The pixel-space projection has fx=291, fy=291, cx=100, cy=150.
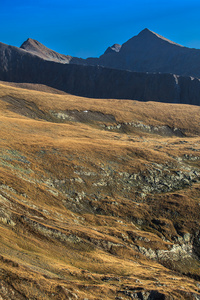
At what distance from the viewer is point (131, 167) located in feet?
213

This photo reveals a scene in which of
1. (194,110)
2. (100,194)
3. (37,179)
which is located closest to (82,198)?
(100,194)

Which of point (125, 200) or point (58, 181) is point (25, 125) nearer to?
point (58, 181)

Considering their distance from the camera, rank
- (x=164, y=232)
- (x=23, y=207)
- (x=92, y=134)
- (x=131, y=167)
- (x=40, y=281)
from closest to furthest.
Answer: (x=40, y=281) < (x=23, y=207) < (x=164, y=232) < (x=131, y=167) < (x=92, y=134)

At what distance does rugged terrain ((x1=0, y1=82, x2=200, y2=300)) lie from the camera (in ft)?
89.5

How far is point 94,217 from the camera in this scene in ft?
152

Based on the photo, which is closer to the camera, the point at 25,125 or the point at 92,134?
the point at 25,125

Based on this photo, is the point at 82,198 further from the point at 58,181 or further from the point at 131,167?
the point at 131,167

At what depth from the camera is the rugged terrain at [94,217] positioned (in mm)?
27281

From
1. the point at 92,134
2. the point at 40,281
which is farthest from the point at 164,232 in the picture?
the point at 92,134

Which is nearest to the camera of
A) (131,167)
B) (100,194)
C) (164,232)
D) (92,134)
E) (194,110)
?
(164,232)

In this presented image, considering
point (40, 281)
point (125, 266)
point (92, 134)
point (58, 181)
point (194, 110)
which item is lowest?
point (125, 266)

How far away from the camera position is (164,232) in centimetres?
4897

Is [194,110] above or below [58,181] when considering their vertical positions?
above

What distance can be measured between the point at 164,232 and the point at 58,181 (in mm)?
20281
